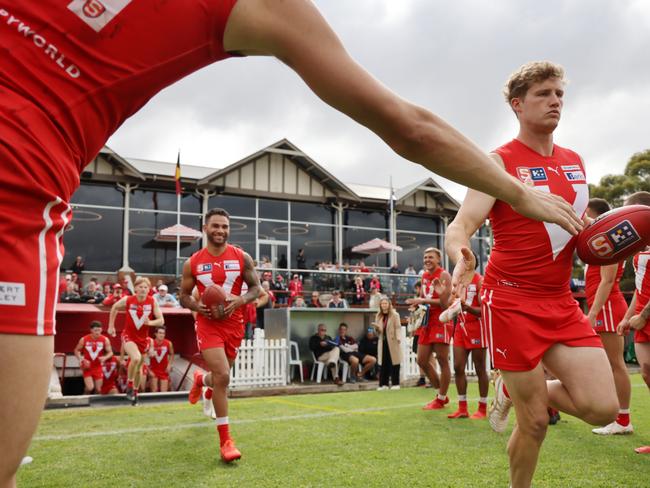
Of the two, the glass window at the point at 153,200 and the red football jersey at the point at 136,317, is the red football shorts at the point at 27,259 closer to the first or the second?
the red football jersey at the point at 136,317

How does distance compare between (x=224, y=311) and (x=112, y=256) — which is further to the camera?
(x=112, y=256)

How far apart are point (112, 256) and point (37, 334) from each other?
2492cm

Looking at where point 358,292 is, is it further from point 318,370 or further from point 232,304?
point 232,304

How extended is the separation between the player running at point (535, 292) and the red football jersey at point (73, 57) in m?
2.10

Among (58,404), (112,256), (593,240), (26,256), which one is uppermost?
(112,256)

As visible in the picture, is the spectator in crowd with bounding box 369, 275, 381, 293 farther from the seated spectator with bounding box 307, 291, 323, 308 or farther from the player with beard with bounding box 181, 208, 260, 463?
the player with beard with bounding box 181, 208, 260, 463

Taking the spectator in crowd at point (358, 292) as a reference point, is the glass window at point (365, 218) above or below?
above

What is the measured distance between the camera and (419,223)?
105 ft

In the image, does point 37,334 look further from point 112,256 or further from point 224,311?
point 112,256

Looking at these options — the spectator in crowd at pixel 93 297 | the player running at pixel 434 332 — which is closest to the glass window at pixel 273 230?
the spectator in crowd at pixel 93 297

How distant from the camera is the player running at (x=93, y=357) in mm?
13697

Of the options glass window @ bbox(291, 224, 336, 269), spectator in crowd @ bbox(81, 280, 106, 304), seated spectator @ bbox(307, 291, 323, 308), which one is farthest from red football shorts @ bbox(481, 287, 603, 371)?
glass window @ bbox(291, 224, 336, 269)

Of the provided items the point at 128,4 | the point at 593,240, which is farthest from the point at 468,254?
the point at 128,4

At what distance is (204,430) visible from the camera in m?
7.72
